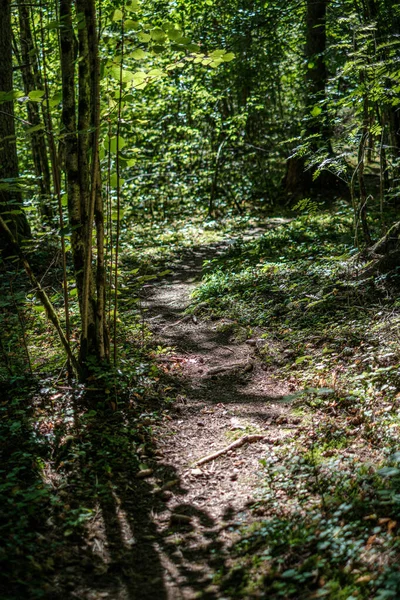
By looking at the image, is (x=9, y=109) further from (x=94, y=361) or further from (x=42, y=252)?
(x=94, y=361)

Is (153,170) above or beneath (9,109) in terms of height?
beneath

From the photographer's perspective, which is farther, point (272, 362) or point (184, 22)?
point (184, 22)

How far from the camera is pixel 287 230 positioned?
30.7 feet

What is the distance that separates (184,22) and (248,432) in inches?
498

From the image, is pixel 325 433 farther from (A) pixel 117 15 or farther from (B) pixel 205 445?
(A) pixel 117 15

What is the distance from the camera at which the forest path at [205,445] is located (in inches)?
106

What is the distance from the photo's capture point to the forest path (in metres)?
2.70

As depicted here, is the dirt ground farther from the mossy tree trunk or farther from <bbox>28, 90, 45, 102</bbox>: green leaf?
<bbox>28, 90, 45, 102</bbox>: green leaf

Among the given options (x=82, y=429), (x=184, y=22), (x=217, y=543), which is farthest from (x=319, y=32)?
(x=217, y=543)

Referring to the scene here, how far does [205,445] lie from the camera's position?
390 centimetres

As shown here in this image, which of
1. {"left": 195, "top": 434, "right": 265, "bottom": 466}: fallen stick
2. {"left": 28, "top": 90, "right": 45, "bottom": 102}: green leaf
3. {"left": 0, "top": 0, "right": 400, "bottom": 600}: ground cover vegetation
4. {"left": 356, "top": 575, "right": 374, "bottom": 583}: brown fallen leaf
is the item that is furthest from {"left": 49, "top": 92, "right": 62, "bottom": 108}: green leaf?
{"left": 356, "top": 575, "right": 374, "bottom": 583}: brown fallen leaf

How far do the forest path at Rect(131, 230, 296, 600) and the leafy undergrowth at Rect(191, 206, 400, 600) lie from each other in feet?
0.46

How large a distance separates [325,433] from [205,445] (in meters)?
0.96

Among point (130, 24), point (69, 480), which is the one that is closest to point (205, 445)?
point (69, 480)
